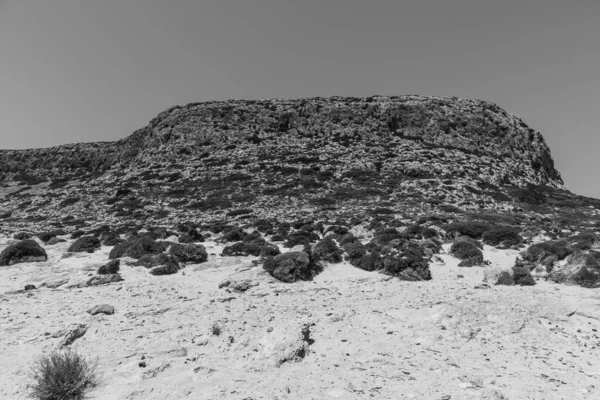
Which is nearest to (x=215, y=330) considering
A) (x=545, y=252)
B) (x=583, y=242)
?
(x=545, y=252)

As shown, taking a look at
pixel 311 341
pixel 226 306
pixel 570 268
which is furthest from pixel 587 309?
pixel 226 306

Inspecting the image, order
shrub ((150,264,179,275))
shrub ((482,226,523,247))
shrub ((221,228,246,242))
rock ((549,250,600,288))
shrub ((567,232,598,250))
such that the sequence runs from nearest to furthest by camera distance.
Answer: rock ((549,250,600,288)), shrub ((150,264,179,275)), shrub ((567,232,598,250)), shrub ((482,226,523,247)), shrub ((221,228,246,242))

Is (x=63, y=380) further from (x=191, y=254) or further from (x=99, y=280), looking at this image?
(x=191, y=254)

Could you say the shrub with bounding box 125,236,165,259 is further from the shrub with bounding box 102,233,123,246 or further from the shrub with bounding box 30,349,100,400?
the shrub with bounding box 30,349,100,400

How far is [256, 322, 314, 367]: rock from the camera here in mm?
9070

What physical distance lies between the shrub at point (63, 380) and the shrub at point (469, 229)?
22036mm

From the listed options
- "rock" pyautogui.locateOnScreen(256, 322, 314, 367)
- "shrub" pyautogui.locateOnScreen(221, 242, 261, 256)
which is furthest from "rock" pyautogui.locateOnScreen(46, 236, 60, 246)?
"rock" pyautogui.locateOnScreen(256, 322, 314, 367)

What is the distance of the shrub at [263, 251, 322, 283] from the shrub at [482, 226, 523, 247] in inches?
482

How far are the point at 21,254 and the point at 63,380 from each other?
15.1 m

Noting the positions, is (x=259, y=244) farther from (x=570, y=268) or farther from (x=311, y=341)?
(x=570, y=268)

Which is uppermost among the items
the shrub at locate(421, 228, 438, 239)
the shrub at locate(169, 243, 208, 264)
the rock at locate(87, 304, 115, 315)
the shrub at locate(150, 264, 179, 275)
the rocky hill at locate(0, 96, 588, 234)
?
the rocky hill at locate(0, 96, 588, 234)

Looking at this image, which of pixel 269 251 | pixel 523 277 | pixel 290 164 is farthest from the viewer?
pixel 290 164

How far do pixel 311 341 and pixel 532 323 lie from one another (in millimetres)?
6478

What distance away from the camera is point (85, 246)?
2289cm
